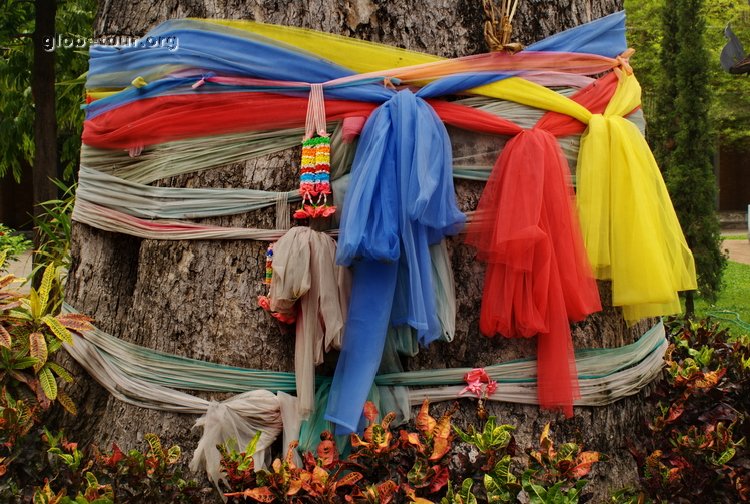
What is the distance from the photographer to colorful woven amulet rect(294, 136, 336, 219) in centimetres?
253

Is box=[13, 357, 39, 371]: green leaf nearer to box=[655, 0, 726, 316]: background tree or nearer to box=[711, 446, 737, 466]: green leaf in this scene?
box=[711, 446, 737, 466]: green leaf

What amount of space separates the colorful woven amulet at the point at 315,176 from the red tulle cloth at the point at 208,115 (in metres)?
0.11

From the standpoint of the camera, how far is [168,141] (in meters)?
2.71

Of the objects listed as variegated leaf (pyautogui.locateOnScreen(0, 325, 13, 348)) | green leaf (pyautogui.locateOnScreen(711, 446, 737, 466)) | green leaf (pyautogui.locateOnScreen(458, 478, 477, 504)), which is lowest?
green leaf (pyautogui.locateOnScreen(711, 446, 737, 466))

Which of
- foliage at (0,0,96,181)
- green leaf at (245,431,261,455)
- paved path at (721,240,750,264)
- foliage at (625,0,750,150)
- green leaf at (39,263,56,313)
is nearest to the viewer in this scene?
green leaf at (245,431,261,455)

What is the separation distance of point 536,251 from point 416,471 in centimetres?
79

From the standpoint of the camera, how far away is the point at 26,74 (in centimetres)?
1012

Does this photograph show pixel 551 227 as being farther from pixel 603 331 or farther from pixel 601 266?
pixel 603 331

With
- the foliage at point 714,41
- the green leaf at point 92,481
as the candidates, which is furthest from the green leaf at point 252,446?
the foliage at point 714,41

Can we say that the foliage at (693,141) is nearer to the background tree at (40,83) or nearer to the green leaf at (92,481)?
the background tree at (40,83)

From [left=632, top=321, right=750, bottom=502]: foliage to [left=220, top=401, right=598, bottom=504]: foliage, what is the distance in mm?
413

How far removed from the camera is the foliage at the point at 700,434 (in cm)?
247

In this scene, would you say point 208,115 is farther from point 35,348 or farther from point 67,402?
point 67,402

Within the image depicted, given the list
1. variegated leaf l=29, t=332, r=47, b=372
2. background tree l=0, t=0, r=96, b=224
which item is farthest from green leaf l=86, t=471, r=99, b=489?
background tree l=0, t=0, r=96, b=224
